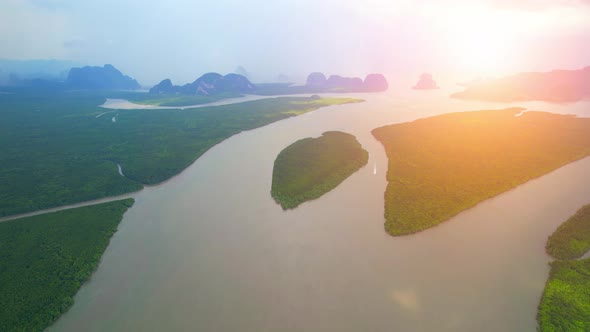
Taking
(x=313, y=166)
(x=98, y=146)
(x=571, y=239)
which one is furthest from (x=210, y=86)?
(x=571, y=239)

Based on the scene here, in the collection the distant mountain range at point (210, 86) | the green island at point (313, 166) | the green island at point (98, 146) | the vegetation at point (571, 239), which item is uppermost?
the distant mountain range at point (210, 86)

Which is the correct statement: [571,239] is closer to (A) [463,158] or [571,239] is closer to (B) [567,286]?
(B) [567,286]

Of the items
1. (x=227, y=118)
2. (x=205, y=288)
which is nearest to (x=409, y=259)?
(x=205, y=288)

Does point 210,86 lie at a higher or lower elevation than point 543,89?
higher

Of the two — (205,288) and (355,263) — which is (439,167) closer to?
(355,263)

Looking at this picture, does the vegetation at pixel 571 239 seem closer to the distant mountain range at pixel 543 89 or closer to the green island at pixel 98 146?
the green island at pixel 98 146

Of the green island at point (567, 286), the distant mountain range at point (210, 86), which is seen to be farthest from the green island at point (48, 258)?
the distant mountain range at point (210, 86)
